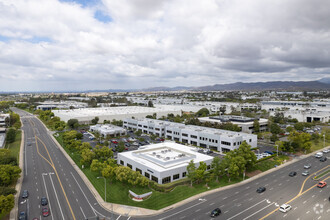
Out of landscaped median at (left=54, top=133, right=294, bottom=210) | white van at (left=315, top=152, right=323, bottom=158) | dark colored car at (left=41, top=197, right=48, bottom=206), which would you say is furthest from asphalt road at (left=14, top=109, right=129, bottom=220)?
white van at (left=315, top=152, right=323, bottom=158)

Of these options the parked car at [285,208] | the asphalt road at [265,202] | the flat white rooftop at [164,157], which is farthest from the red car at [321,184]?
the flat white rooftop at [164,157]

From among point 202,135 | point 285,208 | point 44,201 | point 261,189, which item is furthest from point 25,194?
point 202,135

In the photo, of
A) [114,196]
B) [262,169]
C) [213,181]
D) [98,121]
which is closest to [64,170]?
[114,196]

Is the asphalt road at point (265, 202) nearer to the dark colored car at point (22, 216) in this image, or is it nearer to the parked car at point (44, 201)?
the parked car at point (44, 201)

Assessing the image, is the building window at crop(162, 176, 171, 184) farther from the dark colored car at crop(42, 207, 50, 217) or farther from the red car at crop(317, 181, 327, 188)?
the red car at crop(317, 181, 327, 188)

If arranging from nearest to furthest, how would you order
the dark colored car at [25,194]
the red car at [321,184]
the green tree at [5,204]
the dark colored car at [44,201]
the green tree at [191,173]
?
the green tree at [5,204] < the dark colored car at [44,201] < the dark colored car at [25,194] < the green tree at [191,173] < the red car at [321,184]

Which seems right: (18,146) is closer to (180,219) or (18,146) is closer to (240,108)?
(180,219)

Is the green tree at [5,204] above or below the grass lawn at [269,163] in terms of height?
above

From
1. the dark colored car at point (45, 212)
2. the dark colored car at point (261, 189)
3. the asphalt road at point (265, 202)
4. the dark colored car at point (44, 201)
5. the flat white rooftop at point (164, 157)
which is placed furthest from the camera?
the flat white rooftop at point (164, 157)
